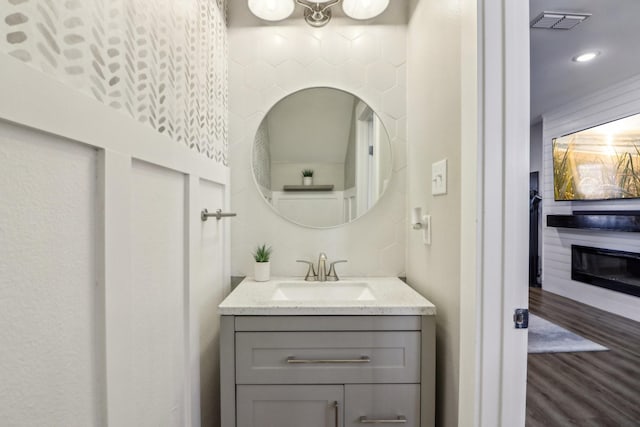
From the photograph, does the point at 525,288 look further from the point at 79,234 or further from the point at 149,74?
the point at 149,74

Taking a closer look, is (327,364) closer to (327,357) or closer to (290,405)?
(327,357)

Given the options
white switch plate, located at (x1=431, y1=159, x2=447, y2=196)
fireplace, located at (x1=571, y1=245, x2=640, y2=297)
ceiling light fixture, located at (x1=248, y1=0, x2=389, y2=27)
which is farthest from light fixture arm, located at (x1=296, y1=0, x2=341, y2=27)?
fireplace, located at (x1=571, y1=245, x2=640, y2=297)

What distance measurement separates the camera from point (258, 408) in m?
1.02

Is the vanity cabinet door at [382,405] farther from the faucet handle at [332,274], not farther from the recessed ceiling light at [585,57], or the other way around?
the recessed ceiling light at [585,57]

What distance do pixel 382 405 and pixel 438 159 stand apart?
889mm

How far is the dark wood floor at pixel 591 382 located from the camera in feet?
5.46

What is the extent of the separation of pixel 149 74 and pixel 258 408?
42.8 inches

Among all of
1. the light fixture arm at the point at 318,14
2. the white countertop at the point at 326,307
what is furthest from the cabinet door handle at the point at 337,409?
the light fixture arm at the point at 318,14

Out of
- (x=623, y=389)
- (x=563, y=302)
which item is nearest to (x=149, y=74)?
(x=623, y=389)

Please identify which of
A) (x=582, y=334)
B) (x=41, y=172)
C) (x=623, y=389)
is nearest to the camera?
(x=41, y=172)

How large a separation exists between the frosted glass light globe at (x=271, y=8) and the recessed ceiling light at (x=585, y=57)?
258cm

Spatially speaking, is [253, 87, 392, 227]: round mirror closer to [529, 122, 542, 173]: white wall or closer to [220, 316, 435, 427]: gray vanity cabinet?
[220, 316, 435, 427]: gray vanity cabinet

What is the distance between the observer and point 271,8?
4.60ft

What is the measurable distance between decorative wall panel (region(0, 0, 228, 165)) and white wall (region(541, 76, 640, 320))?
13.1ft
